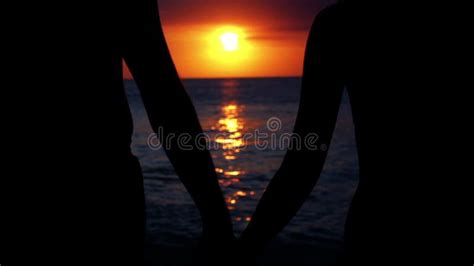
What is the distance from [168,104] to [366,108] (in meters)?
0.73

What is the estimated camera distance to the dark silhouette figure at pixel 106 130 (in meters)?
1.58

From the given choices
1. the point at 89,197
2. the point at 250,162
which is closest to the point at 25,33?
the point at 89,197

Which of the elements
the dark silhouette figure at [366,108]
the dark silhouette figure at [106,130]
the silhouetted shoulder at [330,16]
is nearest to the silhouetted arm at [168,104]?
the dark silhouette figure at [106,130]

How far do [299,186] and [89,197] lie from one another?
874 millimetres

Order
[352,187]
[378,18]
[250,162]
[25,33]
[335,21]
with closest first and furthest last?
[25,33], [378,18], [335,21], [352,187], [250,162]

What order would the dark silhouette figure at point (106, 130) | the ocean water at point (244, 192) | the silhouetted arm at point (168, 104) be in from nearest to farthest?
the dark silhouette figure at point (106, 130), the silhouetted arm at point (168, 104), the ocean water at point (244, 192)

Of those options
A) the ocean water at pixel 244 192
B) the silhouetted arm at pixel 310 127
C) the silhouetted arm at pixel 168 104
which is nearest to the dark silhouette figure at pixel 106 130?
the silhouetted arm at pixel 168 104

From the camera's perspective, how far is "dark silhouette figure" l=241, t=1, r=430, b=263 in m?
1.64

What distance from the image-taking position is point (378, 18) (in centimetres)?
167

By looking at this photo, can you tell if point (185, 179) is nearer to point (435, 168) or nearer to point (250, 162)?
point (435, 168)

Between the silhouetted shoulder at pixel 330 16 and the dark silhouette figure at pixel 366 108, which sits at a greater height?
the silhouetted shoulder at pixel 330 16

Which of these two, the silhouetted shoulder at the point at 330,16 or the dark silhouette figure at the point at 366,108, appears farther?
the silhouetted shoulder at the point at 330,16

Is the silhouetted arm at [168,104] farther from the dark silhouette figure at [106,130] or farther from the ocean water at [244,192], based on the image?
the ocean water at [244,192]

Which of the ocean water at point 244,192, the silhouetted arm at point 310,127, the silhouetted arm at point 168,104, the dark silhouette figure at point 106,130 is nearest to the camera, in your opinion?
the dark silhouette figure at point 106,130
